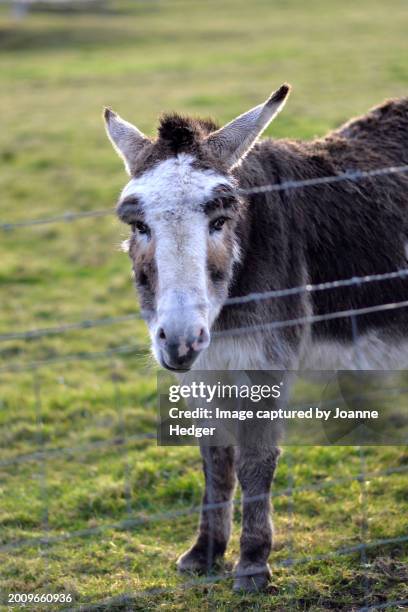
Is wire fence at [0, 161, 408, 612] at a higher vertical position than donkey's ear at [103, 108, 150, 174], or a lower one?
lower

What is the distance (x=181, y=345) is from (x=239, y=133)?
123 cm

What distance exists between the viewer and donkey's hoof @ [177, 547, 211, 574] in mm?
5078

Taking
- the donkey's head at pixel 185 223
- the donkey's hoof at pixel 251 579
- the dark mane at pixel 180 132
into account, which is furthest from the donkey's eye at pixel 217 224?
the donkey's hoof at pixel 251 579

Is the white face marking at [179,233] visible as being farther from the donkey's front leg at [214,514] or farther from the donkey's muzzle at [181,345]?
the donkey's front leg at [214,514]

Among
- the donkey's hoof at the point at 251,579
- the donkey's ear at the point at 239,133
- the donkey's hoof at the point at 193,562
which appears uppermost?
the donkey's ear at the point at 239,133

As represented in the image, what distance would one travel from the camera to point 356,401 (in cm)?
654

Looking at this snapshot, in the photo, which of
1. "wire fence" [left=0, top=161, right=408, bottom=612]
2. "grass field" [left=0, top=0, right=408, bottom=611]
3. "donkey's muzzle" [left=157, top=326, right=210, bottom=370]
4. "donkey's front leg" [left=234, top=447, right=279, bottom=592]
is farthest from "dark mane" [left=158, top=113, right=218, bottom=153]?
"donkey's front leg" [left=234, top=447, right=279, bottom=592]

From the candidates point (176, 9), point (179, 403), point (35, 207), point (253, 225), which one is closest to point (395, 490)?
point (179, 403)

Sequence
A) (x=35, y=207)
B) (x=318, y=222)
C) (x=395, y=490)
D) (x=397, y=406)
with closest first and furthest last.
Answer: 1. (x=318, y=222)
2. (x=395, y=490)
3. (x=397, y=406)
4. (x=35, y=207)

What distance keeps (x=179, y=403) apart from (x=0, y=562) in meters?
1.72

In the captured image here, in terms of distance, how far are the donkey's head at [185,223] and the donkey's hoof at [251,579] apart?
56.7 inches

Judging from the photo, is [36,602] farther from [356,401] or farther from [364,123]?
[364,123]

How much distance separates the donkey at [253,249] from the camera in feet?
13.8

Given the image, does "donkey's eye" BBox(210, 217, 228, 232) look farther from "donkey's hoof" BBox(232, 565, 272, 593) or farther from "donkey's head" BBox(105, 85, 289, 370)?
"donkey's hoof" BBox(232, 565, 272, 593)
